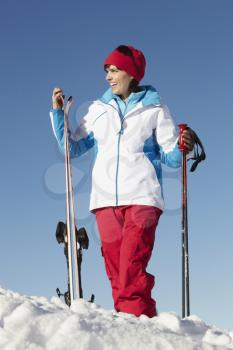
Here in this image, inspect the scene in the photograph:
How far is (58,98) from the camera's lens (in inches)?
258

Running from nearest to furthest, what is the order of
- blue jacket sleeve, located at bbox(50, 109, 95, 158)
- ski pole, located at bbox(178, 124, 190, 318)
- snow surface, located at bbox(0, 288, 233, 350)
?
snow surface, located at bbox(0, 288, 233, 350) → ski pole, located at bbox(178, 124, 190, 318) → blue jacket sleeve, located at bbox(50, 109, 95, 158)

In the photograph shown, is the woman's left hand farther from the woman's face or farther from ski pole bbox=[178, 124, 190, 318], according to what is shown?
the woman's face

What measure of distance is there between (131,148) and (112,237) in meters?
1.00

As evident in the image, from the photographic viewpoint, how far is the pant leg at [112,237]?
5.95 metres

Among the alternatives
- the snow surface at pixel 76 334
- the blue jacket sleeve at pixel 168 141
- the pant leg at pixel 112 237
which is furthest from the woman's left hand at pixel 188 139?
the snow surface at pixel 76 334

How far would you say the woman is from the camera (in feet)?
18.7

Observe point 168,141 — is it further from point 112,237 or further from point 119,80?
point 112,237

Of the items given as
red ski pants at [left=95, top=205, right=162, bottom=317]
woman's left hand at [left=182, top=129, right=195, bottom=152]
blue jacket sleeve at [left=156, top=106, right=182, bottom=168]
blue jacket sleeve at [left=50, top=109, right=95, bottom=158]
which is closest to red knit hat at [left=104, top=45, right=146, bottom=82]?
blue jacket sleeve at [left=156, top=106, right=182, bottom=168]

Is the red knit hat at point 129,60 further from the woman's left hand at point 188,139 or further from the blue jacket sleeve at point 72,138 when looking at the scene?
the woman's left hand at point 188,139

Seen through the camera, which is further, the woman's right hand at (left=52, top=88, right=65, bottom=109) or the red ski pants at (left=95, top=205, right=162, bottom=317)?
the woman's right hand at (left=52, top=88, right=65, bottom=109)

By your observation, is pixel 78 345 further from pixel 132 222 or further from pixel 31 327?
pixel 132 222

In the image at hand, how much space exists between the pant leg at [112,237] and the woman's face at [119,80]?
1394 mm

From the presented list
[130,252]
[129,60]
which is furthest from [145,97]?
[130,252]

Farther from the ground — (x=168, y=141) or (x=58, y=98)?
(x=58, y=98)
